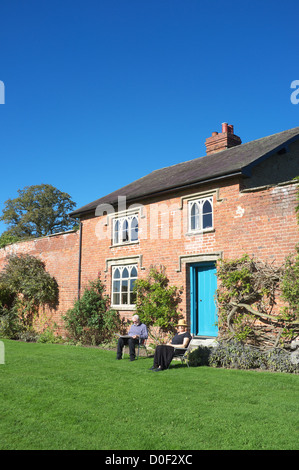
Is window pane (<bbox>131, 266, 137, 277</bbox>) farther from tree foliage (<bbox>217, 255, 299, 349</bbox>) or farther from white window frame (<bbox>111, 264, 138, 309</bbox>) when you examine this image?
tree foliage (<bbox>217, 255, 299, 349</bbox>)

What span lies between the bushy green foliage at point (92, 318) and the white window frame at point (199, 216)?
4.52 metres

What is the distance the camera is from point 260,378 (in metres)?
8.34

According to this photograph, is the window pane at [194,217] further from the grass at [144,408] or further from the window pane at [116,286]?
the grass at [144,408]

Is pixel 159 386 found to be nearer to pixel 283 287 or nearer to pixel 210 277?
pixel 283 287

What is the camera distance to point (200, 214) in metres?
13.2

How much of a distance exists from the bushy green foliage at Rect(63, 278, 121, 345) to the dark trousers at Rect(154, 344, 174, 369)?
5.60 meters

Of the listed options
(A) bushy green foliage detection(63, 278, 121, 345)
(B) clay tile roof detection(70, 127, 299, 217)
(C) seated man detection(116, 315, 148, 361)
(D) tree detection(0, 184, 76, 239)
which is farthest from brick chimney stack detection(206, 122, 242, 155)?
(D) tree detection(0, 184, 76, 239)

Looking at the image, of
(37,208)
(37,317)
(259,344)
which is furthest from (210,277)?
(37,208)

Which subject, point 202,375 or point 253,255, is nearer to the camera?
point 202,375

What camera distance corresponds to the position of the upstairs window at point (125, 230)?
15.5 meters

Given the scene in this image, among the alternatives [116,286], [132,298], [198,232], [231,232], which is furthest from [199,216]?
[116,286]

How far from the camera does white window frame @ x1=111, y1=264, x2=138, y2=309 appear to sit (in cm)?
1519
